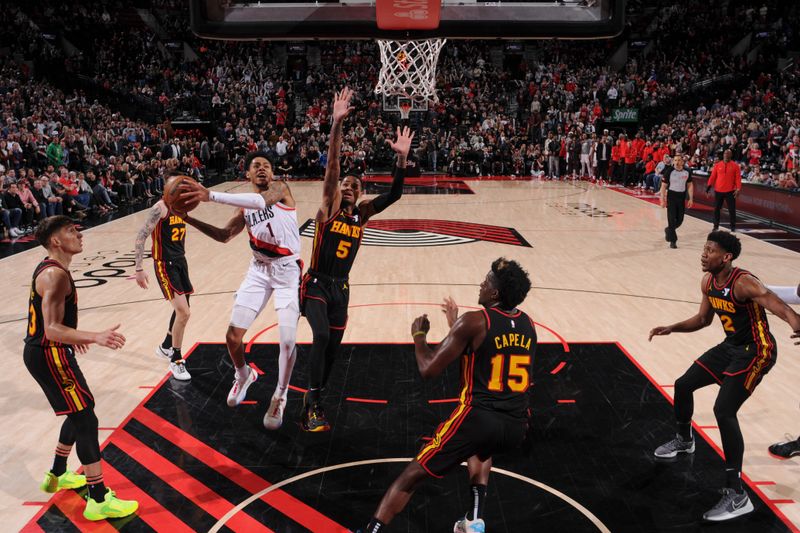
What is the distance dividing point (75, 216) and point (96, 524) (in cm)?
1288

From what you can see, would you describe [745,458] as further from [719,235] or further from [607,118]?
[607,118]

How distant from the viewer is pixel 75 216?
15.2 metres

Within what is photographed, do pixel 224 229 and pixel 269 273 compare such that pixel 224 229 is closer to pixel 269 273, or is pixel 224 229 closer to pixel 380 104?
pixel 269 273

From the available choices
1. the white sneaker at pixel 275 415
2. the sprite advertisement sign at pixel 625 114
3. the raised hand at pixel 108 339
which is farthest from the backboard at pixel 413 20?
the sprite advertisement sign at pixel 625 114

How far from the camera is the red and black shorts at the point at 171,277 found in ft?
20.4

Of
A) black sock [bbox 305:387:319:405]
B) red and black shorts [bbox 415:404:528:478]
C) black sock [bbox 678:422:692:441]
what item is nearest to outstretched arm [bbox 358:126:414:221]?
black sock [bbox 305:387:319:405]

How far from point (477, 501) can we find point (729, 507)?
5.00 ft

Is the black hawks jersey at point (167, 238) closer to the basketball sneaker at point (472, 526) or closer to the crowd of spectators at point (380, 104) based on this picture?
the basketball sneaker at point (472, 526)

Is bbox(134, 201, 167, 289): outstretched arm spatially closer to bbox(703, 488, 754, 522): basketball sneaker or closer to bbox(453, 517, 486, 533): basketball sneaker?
bbox(453, 517, 486, 533): basketball sneaker

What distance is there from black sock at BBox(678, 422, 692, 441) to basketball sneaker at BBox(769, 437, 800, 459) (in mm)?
650

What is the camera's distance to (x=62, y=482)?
4273 mm

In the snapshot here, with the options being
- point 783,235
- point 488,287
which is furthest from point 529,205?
point 488,287

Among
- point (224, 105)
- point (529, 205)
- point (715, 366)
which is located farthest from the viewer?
point (224, 105)

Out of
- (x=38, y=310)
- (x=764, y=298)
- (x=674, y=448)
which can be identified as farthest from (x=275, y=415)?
(x=764, y=298)
